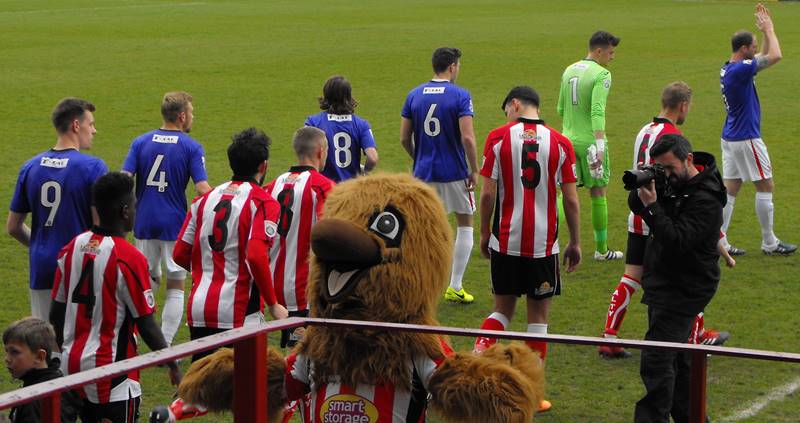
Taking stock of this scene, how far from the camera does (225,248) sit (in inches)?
253

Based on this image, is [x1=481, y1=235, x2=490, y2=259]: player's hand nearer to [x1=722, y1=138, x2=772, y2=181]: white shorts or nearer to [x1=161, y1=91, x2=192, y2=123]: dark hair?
[x1=161, y1=91, x2=192, y2=123]: dark hair

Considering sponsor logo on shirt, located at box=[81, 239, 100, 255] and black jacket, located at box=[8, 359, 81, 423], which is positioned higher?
sponsor logo on shirt, located at box=[81, 239, 100, 255]

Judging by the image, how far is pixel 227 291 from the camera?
6.41 m

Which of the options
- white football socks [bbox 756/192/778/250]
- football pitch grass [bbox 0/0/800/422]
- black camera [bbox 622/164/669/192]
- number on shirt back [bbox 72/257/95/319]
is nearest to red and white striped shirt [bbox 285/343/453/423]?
football pitch grass [bbox 0/0/800/422]

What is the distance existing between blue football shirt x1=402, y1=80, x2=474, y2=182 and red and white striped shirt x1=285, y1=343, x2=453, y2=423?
518 centimetres

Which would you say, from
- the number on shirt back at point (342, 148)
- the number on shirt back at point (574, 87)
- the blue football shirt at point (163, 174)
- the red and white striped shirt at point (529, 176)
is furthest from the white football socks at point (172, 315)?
the number on shirt back at point (574, 87)

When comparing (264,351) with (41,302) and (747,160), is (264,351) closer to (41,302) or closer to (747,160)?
(41,302)

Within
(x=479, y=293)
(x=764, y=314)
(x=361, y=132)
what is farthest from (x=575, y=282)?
(x=361, y=132)

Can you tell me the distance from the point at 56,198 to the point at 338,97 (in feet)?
8.54

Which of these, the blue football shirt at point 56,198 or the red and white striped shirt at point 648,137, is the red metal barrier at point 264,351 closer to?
the blue football shirt at point 56,198

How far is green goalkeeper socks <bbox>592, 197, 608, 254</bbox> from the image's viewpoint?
10.6 m

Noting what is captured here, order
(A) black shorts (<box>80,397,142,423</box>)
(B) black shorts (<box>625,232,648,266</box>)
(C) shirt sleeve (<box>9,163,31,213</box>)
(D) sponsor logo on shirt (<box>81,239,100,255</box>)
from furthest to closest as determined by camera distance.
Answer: (B) black shorts (<box>625,232,648,266</box>)
(C) shirt sleeve (<box>9,163,31,213</box>)
(D) sponsor logo on shirt (<box>81,239,100,255</box>)
(A) black shorts (<box>80,397,142,423</box>)

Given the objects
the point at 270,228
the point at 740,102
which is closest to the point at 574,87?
the point at 740,102

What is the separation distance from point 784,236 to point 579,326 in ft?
12.1
